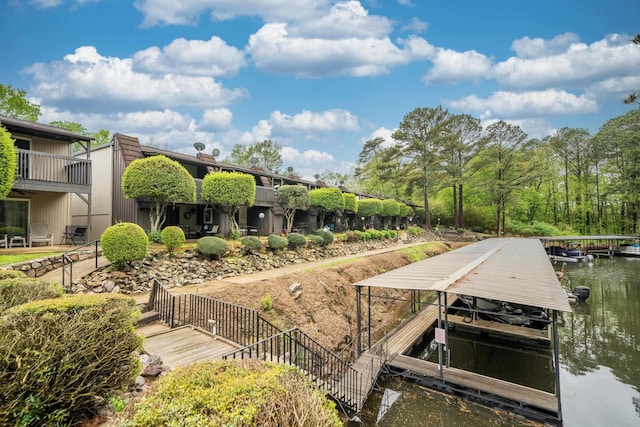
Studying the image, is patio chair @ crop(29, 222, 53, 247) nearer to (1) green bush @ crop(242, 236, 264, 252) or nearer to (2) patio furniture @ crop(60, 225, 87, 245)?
(2) patio furniture @ crop(60, 225, 87, 245)

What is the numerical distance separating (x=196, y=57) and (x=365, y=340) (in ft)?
62.8

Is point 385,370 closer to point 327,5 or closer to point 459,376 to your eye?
point 459,376

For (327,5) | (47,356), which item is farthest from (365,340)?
(327,5)

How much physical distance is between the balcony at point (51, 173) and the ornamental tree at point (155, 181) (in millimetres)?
2376

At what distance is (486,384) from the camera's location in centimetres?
814

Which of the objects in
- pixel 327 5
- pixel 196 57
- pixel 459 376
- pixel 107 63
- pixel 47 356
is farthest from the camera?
pixel 107 63

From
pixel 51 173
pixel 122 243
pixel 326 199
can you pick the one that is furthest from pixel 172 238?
pixel 326 199

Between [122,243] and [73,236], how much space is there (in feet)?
23.4

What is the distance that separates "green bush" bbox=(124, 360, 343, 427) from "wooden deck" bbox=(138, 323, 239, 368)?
3.53 metres

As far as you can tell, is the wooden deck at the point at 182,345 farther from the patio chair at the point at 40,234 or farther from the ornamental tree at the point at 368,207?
the ornamental tree at the point at 368,207

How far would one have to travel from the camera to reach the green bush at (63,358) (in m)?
2.93

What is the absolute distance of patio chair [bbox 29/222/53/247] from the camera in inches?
544

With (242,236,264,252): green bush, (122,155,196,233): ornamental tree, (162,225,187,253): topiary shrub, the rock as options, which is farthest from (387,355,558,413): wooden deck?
(122,155,196,233): ornamental tree

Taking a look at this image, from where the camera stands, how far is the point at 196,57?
19.0 m
